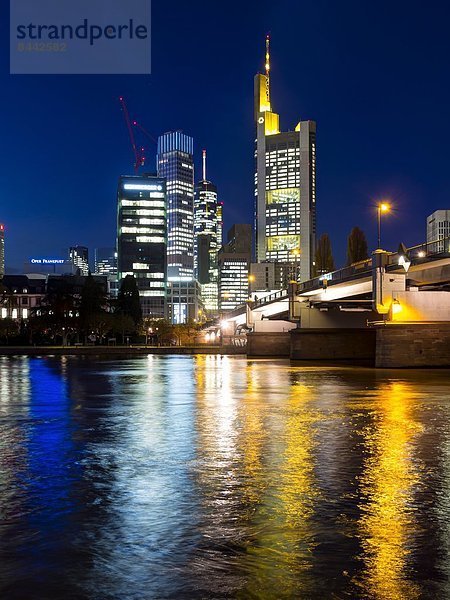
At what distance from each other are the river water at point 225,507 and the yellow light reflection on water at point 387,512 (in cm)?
3

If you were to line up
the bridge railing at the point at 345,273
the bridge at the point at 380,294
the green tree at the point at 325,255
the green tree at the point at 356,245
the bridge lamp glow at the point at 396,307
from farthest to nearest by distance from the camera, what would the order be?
the green tree at the point at 325,255
the green tree at the point at 356,245
the bridge railing at the point at 345,273
the bridge lamp glow at the point at 396,307
the bridge at the point at 380,294

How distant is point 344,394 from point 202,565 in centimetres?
2473

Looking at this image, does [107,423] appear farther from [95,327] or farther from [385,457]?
[95,327]

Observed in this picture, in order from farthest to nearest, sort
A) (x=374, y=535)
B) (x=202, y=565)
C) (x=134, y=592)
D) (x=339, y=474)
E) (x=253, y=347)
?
1. (x=253, y=347)
2. (x=339, y=474)
3. (x=374, y=535)
4. (x=202, y=565)
5. (x=134, y=592)

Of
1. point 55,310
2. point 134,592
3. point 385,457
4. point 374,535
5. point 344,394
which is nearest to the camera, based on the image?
point 134,592

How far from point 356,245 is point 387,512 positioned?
131546 millimetres

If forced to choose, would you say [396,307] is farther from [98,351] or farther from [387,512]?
[98,351]

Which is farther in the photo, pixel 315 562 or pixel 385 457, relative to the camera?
pixel 385 457

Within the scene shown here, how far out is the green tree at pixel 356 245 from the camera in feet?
452

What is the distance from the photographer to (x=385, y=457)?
14.0 m

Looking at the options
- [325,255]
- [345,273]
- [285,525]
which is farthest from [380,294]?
[325,255]

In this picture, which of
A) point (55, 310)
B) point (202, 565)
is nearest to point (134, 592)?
point (202, 565)

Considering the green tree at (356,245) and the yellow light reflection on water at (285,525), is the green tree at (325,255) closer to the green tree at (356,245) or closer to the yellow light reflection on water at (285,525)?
the green tree at (356,245)

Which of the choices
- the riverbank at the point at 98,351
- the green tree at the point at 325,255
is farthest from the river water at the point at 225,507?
the green tree at the point at 325,255
